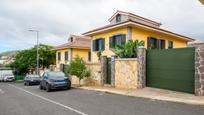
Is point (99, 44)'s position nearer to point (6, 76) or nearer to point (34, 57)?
point (34, 57)

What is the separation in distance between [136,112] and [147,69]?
25.1ft

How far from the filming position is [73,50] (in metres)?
36.0

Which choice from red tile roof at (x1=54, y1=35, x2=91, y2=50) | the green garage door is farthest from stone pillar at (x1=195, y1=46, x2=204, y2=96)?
red tile roof at (x1=54, y1=35, x2=91, y2=50)

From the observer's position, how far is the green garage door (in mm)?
13125

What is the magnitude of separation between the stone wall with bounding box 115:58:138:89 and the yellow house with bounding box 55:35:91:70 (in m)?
16.3

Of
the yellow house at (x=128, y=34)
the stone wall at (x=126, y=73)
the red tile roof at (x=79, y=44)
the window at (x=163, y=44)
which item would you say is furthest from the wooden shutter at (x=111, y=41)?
the red tile roof at (x=79, y=44)

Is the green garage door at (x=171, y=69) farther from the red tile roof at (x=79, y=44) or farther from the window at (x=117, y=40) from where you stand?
the red tile roof at (x=79, y=44)

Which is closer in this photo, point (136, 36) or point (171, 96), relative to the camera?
point (171, 96)

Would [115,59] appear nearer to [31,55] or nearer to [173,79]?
[173,79]

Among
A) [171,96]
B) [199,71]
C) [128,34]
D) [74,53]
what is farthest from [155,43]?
[74,53]

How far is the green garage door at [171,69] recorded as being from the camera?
517 inches

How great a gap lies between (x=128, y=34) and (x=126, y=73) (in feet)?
20.0

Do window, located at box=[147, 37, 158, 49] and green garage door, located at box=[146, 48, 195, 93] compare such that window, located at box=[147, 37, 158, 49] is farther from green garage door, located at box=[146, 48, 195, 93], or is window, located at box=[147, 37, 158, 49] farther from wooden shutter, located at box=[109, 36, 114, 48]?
green garage door, located at box=[146, 48, 195, 93]

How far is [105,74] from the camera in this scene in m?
20.4
